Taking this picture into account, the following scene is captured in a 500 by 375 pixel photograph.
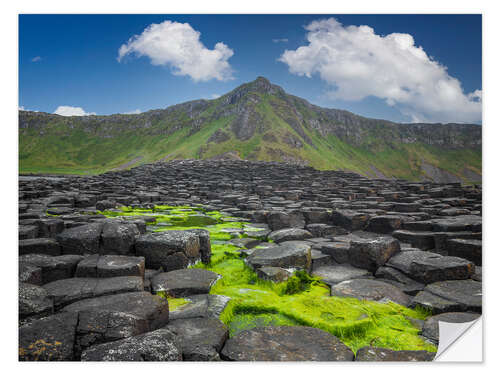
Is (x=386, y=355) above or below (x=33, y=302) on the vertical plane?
below

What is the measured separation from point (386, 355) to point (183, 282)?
2683 mm

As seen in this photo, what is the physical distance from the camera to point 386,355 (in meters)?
2.78

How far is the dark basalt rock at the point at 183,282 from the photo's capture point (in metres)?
4.08

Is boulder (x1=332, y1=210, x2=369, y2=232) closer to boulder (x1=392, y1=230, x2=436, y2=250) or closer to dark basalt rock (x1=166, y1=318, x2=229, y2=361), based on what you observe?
boulder (x1=392, y1=230, x2=436, y2=250)

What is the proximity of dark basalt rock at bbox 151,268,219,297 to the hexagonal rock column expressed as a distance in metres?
0.30

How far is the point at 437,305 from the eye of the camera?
373 centimetres

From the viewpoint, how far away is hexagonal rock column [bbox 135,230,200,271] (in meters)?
4.97

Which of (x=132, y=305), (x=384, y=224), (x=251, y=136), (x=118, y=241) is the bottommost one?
(x=132, y=305)

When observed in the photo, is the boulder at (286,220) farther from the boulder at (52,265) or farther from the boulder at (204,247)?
the boulder at (52,265)

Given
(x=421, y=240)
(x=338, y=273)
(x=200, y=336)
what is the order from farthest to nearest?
(x=421, y=240)
(x=338, y=273)
(x=200, y=336)

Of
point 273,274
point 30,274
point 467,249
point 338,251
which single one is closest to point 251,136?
point 338,251

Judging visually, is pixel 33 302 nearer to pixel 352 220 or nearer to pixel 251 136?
pixel 352 220

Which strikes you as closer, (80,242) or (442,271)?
(442,271)

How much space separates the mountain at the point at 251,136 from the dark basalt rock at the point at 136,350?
65489 mm
